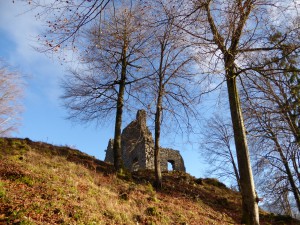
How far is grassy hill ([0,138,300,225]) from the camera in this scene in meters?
5.02

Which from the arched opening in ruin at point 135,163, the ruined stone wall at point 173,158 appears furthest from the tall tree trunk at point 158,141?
the ruined stone wall at point 173,158

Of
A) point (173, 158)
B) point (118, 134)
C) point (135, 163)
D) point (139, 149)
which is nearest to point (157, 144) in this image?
point (118, 134)

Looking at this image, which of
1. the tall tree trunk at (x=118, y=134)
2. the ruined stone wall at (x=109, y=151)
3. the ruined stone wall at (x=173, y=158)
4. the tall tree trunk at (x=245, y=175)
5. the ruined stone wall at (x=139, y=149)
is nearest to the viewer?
the tall tree trunk at (x=245, y=175)

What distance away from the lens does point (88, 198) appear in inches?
240

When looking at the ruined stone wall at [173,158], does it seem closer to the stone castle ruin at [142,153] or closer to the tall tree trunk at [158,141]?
the stone castle ruin at [142,153]

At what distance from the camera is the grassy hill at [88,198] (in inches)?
198

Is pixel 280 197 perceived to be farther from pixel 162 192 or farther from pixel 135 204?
pixel 135 204

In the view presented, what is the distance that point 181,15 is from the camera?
5617 mm

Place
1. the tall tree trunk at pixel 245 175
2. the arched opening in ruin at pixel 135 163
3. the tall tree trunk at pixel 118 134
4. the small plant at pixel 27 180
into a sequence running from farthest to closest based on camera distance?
the arched opening in ruin at pixel 135 163
the tall tree trunk at pixel 118 134
the tall tree trunk at pixel 245 175
the small plant at pixel 27 180

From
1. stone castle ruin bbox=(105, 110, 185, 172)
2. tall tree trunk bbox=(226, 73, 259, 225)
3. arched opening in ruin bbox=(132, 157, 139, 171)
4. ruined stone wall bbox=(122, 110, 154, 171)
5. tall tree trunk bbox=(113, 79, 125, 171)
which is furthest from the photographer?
arched opening in ruin bbox=(132, 157, 139, 171)

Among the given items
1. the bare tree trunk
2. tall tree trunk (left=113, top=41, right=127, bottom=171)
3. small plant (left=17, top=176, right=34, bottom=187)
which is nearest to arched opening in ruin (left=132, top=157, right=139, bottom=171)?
tall tree trunk (left=113, top=41, right=127, bottom=171)

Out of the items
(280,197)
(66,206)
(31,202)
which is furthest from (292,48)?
(280,197)

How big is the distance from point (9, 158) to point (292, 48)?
24.8 feet

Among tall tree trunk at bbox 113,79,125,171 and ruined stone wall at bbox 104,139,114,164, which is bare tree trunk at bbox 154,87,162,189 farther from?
ruined stone wall at bbox 104,139,114,164
